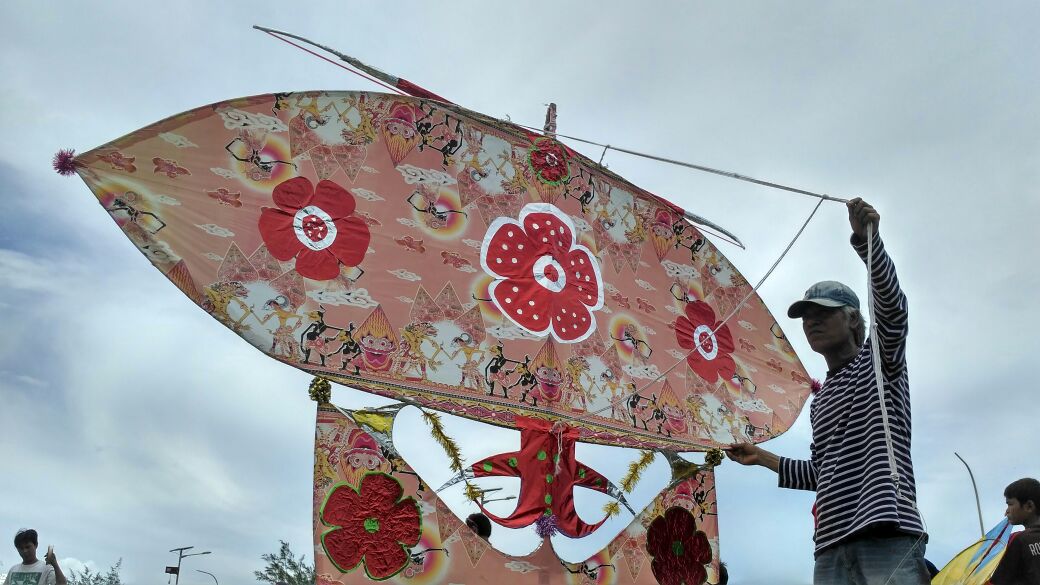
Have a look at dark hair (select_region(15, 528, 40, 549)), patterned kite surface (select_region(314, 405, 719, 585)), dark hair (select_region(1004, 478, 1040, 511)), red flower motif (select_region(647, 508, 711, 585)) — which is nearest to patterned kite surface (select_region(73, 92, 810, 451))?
patterned kite surface (select_region(314, 405, 719, 585))

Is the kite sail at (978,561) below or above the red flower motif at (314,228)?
below

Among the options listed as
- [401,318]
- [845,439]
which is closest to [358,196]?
[401,318]

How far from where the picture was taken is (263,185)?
4.16m

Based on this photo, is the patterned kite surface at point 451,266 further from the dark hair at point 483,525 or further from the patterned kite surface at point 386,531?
the dark hair at point 483,525

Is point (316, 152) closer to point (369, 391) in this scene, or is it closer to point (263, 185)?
point (263, 185)

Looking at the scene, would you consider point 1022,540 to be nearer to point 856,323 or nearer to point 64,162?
point 856,323

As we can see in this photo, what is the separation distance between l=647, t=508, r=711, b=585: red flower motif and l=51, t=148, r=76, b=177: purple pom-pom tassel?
330 centimetres

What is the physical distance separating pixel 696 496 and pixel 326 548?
2.23 metres

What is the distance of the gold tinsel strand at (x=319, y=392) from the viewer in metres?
3.91

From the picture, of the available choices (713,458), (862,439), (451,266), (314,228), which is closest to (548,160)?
(451,266)

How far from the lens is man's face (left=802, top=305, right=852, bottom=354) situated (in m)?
3.32

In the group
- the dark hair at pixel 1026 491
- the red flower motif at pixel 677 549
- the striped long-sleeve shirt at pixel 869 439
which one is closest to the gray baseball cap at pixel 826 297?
the striped long-sleeve shirt at pixel 869 439

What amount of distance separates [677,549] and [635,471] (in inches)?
18.6

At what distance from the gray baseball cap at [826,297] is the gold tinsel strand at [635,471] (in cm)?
180
